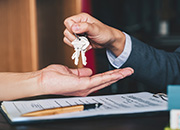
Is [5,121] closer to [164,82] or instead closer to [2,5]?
[164,82]

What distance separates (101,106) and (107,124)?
0.42 ft

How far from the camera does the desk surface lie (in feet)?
2.23

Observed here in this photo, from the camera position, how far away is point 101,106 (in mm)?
830

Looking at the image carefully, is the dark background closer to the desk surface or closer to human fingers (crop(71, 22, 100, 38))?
human fingers (crop(71, 22, 100, 38))

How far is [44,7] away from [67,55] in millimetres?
493

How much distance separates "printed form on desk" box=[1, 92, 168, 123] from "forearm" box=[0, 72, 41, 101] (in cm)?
4

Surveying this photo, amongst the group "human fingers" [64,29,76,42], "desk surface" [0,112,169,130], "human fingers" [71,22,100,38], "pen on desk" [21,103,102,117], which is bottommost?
"desk surface" [0,112,169,130]

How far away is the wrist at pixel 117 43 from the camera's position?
125cm

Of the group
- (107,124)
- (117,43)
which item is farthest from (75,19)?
(107,124)

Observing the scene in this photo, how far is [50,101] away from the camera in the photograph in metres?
0.94

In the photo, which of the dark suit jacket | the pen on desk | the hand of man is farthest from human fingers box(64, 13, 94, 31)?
the pen on desk

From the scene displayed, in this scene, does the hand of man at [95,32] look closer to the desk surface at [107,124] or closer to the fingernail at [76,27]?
the fingernail at [76,27]

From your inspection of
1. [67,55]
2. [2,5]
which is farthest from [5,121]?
[2,5]

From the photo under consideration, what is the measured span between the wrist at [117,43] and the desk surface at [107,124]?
538mm
